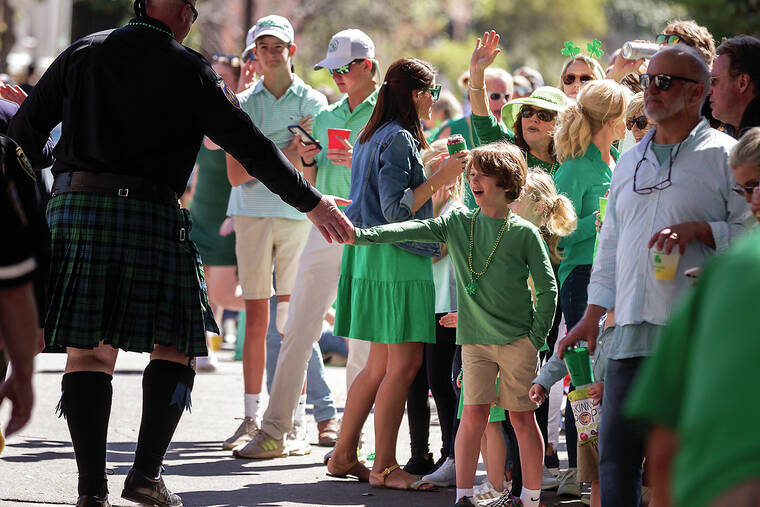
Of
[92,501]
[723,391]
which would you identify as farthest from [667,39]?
[723,391]

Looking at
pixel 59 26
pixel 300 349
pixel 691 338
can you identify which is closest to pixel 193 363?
pixel 300 349

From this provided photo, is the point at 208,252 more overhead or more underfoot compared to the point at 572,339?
more overhead

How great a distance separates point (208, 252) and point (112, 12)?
73.0ft

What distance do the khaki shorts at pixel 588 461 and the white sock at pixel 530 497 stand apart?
1.54 feet

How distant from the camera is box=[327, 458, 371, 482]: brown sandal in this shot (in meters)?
6.24

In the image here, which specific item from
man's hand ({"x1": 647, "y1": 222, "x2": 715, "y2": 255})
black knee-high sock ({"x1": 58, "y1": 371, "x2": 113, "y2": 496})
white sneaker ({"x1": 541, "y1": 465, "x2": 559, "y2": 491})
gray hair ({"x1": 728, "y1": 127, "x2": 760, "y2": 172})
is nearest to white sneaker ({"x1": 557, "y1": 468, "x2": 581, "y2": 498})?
white sneaker ({"x1": 541, "y1": 465, "x2": 559, "y2": 491})

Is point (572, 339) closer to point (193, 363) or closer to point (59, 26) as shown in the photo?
point (193, 363)

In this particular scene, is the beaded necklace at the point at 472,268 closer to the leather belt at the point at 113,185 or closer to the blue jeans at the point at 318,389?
the leather belt at the point at 113,185

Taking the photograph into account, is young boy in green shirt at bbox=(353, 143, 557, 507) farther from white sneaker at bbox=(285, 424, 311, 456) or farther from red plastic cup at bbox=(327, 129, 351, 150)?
white sneaker at bbox=(285, 424, 311, 456)

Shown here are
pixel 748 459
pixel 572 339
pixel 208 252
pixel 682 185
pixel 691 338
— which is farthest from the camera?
pixel 208 252

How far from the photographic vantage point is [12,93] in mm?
5613

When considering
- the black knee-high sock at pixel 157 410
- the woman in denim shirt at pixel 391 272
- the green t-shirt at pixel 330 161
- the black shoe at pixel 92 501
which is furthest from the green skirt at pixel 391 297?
the black shoe at pixel 92 501

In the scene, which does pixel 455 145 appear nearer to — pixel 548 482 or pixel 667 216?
pixel 548 482

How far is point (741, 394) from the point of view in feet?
5.39
